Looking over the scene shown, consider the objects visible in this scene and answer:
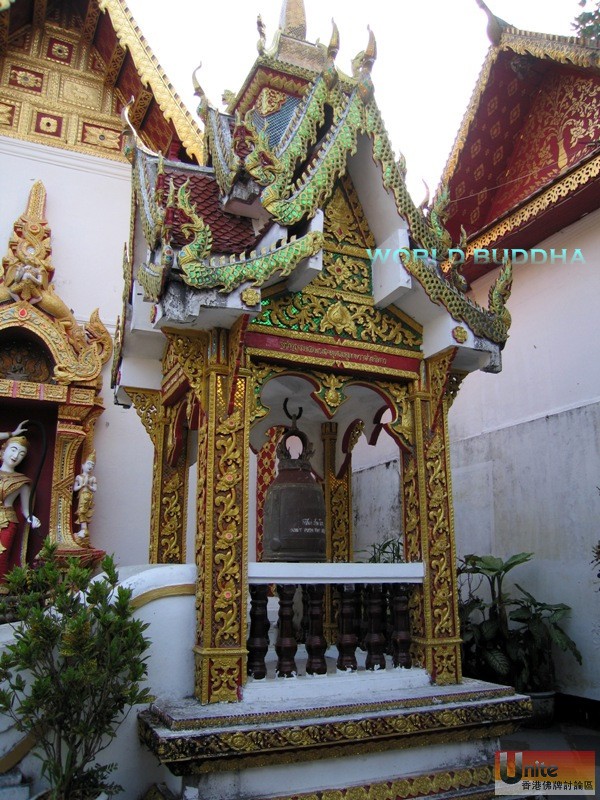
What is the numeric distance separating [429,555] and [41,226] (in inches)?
228

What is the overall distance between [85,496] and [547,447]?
4.63 m

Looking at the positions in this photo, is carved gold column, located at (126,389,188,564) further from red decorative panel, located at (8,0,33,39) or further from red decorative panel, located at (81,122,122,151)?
red decorative panel, located at (8,0,33,39)

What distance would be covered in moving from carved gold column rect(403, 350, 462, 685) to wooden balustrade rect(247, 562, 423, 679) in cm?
10

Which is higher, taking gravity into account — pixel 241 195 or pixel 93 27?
pixel 93 27

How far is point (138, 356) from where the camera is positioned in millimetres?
4867

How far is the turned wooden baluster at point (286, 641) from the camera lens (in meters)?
3.66

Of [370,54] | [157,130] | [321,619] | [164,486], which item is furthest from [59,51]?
[321,619]

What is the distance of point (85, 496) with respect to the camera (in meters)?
6.94

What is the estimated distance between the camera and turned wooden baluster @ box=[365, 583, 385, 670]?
390 centimetres

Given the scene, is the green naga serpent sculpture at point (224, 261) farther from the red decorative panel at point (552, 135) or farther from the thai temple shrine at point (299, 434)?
the red decorative panel at point (552, 135)

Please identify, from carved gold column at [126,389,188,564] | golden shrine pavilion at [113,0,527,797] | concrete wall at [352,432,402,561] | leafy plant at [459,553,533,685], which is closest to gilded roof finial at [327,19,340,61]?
golden shrine pavilion at [113,0,527,797]

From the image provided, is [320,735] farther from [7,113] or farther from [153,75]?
[7,113]

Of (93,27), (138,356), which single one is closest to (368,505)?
(138,356)

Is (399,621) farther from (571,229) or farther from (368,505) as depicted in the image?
(368,505)
